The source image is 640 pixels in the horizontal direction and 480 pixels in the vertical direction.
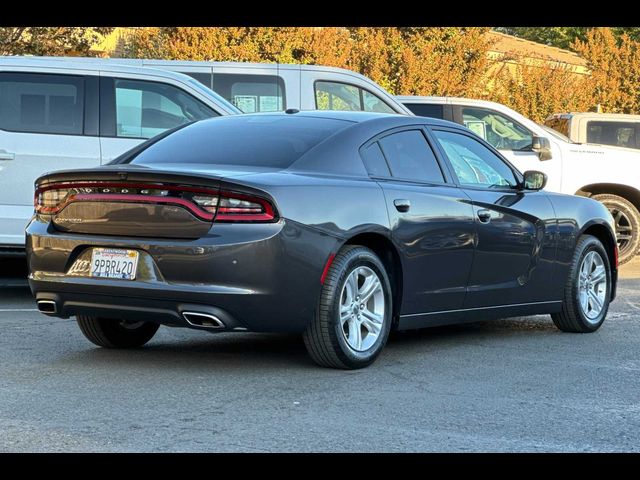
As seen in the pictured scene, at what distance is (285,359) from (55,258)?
1.54 m

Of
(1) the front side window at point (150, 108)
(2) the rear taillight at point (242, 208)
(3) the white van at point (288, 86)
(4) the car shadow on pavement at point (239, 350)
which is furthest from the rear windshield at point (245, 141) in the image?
(3) the white van at point (288, 86)

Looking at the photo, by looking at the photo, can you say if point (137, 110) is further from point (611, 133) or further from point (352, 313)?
point (611, 133)

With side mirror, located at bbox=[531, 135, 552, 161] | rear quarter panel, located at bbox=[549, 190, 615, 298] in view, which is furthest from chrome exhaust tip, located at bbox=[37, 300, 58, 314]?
side mirror, located at bbox=[531, 135, 552, 161]

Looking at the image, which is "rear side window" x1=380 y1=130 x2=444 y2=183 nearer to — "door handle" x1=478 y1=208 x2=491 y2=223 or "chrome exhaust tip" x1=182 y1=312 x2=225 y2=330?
"door handle" x1=478 y1=208 x2=491 y2=223

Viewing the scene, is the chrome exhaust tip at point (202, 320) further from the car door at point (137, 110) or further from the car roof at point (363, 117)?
the car door at point (137, 110)

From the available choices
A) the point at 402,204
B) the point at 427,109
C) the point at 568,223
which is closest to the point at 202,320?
the point at 402,204

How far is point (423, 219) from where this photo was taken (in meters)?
7.97

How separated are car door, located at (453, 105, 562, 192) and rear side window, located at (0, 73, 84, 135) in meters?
6.01

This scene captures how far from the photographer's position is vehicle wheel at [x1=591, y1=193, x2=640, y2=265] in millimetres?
16250

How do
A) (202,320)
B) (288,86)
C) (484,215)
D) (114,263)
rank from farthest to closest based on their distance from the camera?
(288,86), (484,215), (114,263), (202,320)

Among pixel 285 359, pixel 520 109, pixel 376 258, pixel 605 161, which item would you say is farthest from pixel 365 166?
pixel 520 109

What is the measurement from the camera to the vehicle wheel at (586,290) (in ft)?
31.1

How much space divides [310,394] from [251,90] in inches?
337
